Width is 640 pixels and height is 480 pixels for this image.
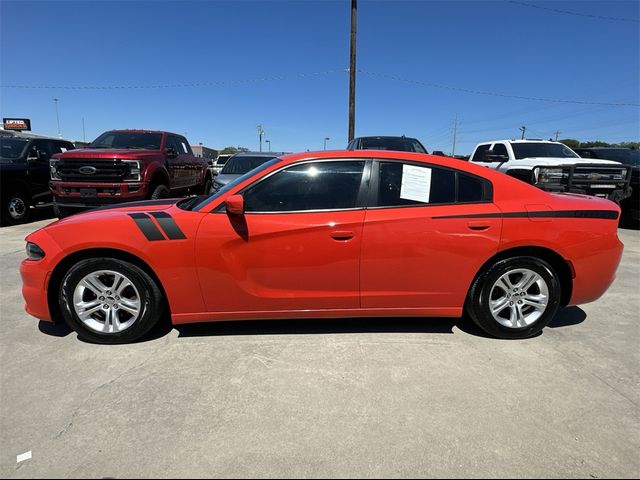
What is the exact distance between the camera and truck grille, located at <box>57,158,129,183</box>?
24.4 feet

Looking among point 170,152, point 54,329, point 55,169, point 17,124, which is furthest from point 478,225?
point 17,124

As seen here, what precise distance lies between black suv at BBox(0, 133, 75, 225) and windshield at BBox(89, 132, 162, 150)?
1.84 meters

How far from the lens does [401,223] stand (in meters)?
3.16

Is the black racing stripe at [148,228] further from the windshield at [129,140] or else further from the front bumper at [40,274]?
the windshield at [129,140]

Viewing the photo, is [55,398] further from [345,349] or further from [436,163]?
[436,163]

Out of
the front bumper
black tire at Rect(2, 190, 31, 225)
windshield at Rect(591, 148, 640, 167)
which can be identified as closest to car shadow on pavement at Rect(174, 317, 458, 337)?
the front bumper

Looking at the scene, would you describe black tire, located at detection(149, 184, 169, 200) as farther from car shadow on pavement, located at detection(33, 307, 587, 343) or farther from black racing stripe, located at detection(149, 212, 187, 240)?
black racing stripe, located at detection(149, 212, 187, 240)

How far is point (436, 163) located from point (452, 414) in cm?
196

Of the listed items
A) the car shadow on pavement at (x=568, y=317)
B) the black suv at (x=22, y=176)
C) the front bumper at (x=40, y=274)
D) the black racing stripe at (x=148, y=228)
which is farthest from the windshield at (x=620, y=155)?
the black suv at (x=22, y=176)

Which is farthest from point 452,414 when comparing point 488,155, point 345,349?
point 488,155

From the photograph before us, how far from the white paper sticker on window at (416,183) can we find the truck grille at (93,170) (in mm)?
6140

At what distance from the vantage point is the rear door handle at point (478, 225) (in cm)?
323

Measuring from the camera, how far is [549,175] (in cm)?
823

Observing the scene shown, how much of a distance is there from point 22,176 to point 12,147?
103cm
